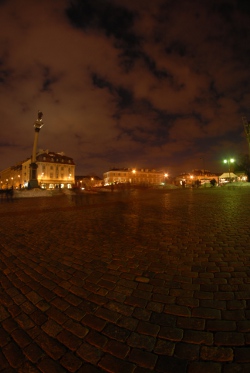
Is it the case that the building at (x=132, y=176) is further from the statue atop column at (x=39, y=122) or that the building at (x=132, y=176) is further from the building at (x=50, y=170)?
the statue atop column at (x=39, y=122)

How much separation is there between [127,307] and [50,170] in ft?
250

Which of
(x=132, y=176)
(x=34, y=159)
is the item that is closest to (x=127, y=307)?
(x=34, y=159)

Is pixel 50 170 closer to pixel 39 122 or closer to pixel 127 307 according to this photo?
pixel 39 122

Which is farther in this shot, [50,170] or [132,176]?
[132,176]

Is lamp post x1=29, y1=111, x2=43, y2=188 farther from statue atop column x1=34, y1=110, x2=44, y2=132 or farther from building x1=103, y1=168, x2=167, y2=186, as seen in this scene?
building x1=103, y1=168, x2=167, y2=186

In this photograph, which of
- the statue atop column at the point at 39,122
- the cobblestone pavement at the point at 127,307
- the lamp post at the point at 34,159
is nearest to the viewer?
the cobblestone pavement at the point at 127,307

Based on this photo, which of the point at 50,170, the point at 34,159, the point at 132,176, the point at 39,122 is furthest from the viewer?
the point at 132,176

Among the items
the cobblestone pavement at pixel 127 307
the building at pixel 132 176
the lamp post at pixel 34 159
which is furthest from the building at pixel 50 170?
the cobblestone pavement at pixel 127 307

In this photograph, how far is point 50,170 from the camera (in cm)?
7281

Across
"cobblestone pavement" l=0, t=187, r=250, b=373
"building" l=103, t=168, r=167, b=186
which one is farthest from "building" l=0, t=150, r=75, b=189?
"cobblestone pavement" l=0, t=187, r=250, b=373

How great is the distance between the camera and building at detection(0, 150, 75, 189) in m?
70.7

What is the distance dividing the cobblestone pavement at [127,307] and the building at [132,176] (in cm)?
9785

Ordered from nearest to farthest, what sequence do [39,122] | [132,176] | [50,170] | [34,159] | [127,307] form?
[127,307] → [34,159] → [39,122] → [50,170] → [132,176]

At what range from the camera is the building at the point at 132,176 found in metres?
106
